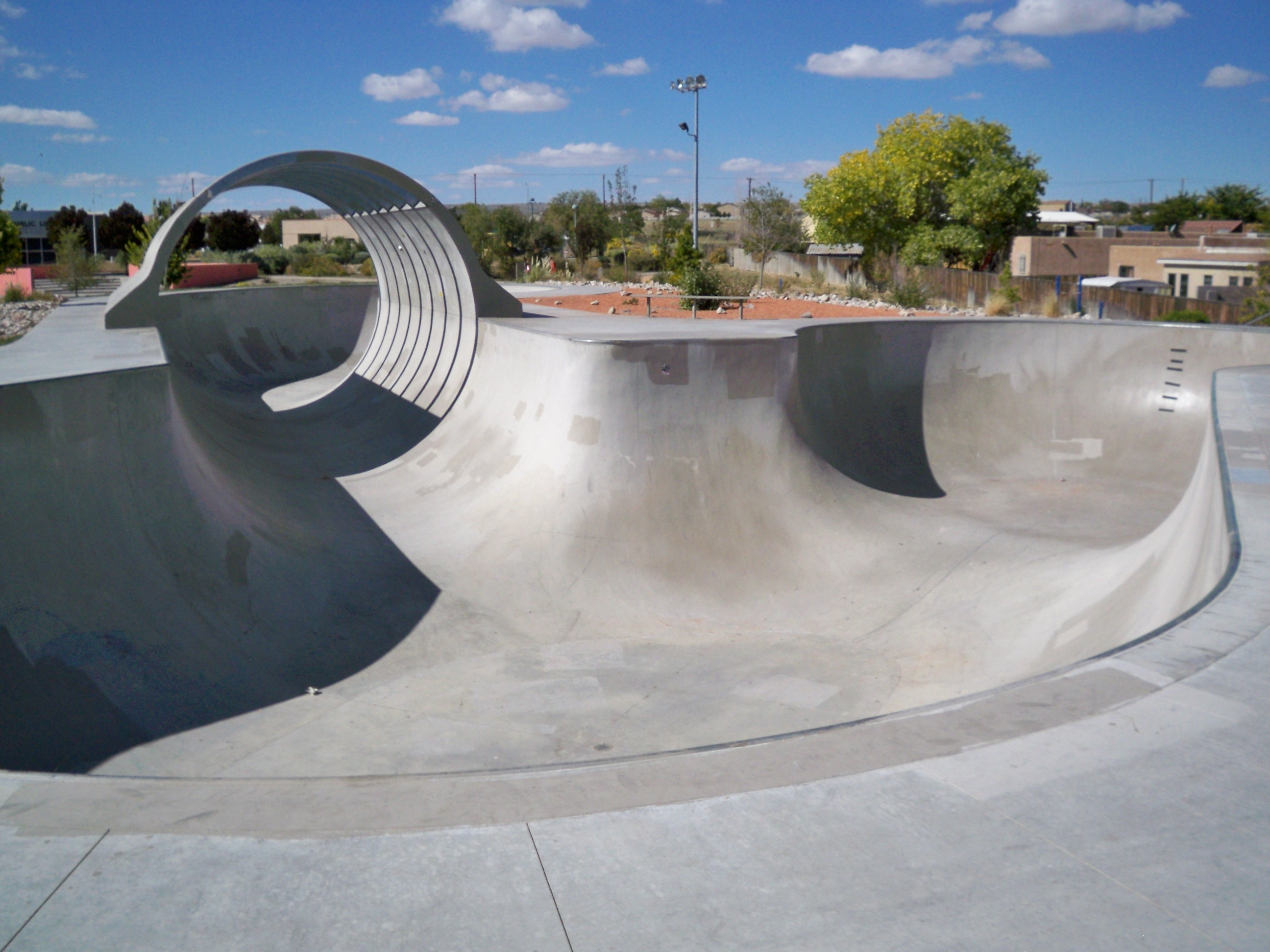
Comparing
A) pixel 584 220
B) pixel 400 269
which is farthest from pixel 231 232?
pixel 400 269

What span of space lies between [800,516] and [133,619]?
24.2ft

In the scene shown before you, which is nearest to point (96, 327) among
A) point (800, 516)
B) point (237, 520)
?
point (237, 520)

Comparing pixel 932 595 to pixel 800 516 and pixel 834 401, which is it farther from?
pixel 834 401

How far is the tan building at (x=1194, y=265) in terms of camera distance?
42.2 metres

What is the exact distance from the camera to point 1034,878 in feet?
9.33

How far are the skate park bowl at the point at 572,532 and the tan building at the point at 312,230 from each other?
218 feet

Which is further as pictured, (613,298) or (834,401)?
(613,298)

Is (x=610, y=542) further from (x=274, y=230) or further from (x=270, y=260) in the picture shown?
(x=274, y=230)

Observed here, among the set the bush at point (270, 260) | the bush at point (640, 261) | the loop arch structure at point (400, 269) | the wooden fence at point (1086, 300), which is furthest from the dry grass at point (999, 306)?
the bush at point (270, 260)

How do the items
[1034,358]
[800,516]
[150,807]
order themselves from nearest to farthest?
[150,807]
[800,516]
[1034,358]

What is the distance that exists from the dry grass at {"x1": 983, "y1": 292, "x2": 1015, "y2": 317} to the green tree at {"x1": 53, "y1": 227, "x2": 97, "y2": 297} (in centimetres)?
2702

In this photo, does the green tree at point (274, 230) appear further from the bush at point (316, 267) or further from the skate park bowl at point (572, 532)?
the skate park bowl at point (572, 532)

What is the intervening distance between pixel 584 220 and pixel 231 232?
31.0 meters

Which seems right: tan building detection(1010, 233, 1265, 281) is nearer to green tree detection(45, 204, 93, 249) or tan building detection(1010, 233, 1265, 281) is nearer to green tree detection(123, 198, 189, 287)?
green tree detection(123, 198, 189, 287)
